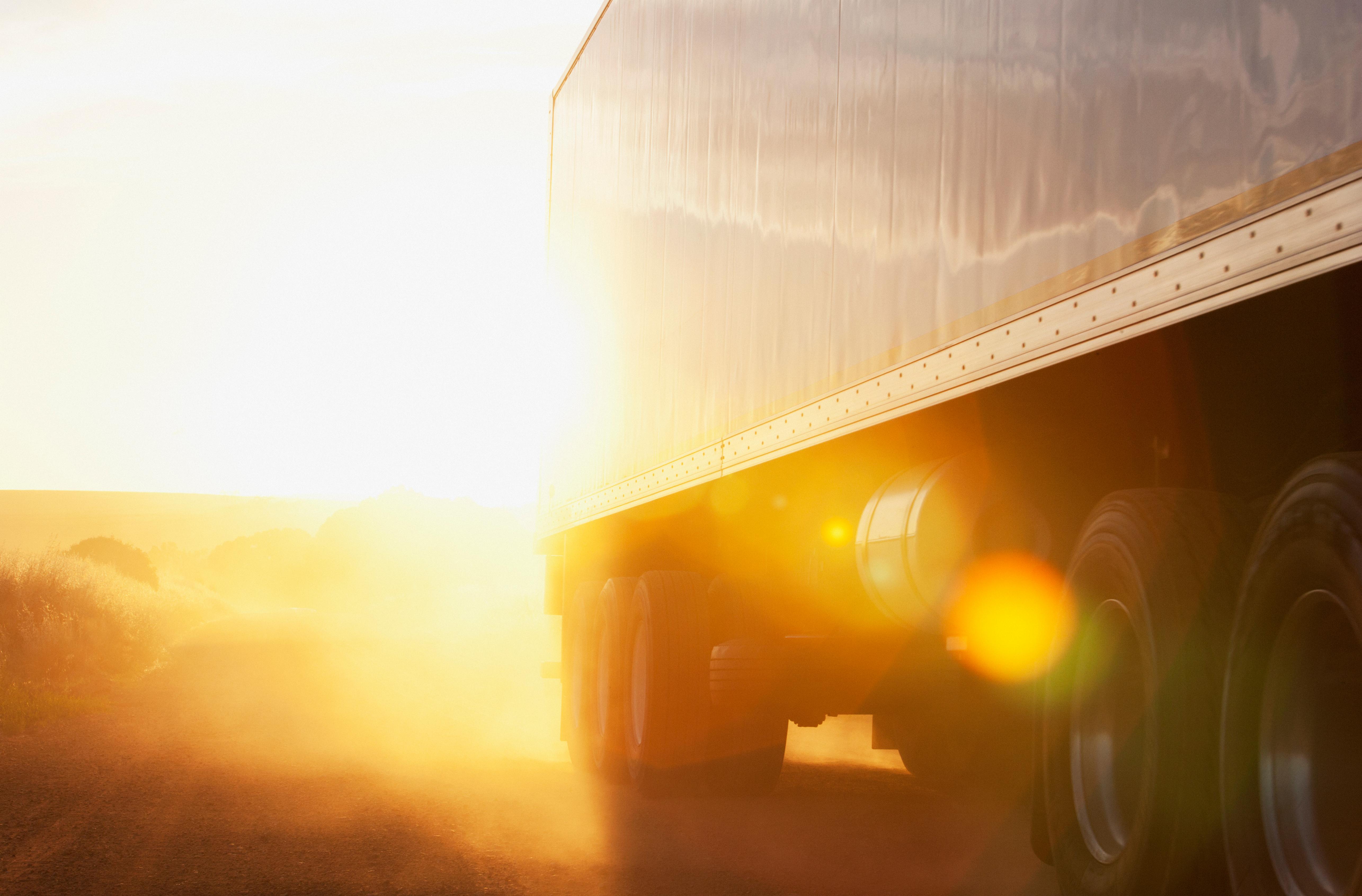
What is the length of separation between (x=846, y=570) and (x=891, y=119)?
274 centimetres

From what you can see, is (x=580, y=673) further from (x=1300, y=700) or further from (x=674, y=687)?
(x=1300, y=700)

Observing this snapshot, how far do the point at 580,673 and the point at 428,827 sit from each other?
12.9 feet

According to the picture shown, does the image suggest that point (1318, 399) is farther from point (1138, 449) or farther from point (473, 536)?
Answer: point (473, 536)

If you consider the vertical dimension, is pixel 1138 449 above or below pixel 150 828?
above

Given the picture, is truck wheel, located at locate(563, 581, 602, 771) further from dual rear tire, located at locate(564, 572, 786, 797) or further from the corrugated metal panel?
dual rear tire, located at locate(564, 572, 786, 797)

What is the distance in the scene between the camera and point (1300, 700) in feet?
11.0


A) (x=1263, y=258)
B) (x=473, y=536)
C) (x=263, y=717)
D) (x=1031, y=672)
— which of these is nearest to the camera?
(x=1263, y=258)

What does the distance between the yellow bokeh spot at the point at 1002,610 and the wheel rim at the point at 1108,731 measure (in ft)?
2.27

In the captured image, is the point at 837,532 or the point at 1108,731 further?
the point at 837,532

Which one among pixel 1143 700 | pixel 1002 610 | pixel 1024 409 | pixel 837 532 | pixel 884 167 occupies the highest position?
pixel 884 167

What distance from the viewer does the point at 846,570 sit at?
7.57 meters

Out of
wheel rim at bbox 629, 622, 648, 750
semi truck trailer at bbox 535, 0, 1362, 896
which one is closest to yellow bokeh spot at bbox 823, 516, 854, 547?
semi truck trailer at bbox 535, 0, 1362, 896

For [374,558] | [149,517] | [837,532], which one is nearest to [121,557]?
[837,532]

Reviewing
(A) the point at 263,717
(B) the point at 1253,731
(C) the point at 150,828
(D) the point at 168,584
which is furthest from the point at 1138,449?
(D) the point at 168,584
